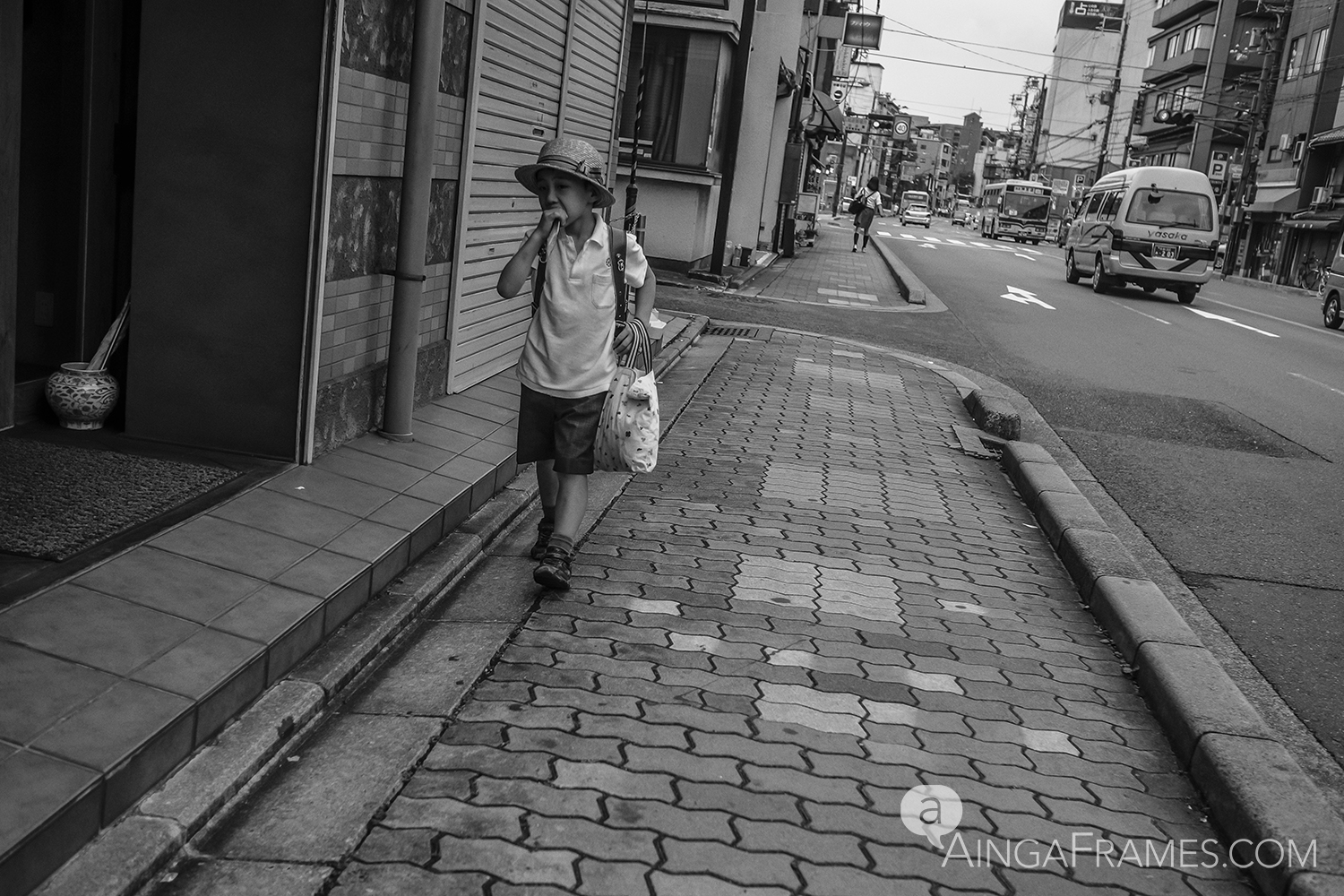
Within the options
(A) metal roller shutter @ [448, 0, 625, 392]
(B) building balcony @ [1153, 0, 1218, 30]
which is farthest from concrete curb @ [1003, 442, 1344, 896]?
(B) building balcony @ [1153, 0, 1218, 30]

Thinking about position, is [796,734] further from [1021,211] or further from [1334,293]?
[1021,211]

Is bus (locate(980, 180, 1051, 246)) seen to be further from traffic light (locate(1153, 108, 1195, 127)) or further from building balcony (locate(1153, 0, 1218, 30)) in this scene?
building balcony (locate(1153, 0, 1218, 30))

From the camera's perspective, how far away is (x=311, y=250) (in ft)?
16.7

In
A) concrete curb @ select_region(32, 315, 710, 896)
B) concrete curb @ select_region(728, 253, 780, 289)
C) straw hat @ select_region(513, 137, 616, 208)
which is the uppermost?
straw hat @ select_region(513, 137, 616, 208)

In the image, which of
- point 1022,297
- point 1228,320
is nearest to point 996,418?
point 1022,297

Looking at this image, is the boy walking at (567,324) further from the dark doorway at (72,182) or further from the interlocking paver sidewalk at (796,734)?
the dark doorway at (72,182)

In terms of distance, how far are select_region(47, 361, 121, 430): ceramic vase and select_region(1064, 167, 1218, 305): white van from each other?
22.1 m

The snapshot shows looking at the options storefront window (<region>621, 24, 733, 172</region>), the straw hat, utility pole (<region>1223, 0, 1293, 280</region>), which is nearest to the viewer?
the straw hat

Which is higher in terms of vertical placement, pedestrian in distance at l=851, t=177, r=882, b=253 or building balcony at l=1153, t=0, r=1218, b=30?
building balcony at l=1153, t=0, r=1218, b=30

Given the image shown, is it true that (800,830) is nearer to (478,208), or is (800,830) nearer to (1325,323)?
(478,208)

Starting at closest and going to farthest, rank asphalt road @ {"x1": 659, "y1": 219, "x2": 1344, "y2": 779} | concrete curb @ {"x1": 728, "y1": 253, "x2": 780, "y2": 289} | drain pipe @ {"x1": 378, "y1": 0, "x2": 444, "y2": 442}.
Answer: asphalt road @ {"x1": 659, "y1": 219, "x2": 1344, "y2": 779}
drain pipe @ {"x1": 378, "y1": 0, "x2": 444, "y2": 442}
concrete curb @ {"x1": 728, "y1": 253, "x2": 780, "y2": 289}

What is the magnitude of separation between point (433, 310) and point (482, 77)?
1.40 meters

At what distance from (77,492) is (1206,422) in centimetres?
917

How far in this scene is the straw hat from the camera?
177 inches
